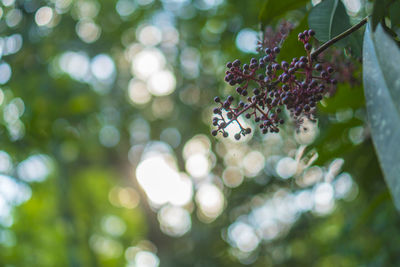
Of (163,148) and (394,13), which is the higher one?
(163,148)

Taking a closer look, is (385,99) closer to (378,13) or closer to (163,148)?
(378,13)

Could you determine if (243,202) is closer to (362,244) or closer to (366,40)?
(362,244)

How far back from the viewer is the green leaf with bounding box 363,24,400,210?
1.73 feet

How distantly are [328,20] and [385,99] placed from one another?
330mm

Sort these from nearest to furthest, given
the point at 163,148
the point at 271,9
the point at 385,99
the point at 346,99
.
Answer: the point at 385,99 < the point at 271,9 < the point at 346,99 < the point at 163,148

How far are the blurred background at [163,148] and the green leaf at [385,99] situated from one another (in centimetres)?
71

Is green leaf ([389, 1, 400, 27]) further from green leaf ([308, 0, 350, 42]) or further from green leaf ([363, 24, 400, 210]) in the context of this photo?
green leaf ([363, 24, 400, 210])

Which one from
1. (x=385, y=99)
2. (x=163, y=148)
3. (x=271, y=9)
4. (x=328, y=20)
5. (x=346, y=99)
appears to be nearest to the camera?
(x=385, y=99)

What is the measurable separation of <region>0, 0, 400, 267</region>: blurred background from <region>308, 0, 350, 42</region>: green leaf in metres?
0.54

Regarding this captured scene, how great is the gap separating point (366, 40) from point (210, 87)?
3.29m

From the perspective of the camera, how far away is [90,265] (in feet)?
14.3

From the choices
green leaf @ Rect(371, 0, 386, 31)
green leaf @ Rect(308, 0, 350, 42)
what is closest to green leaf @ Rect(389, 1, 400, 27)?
green leaf @ Rect(308, 0, 350, 42)

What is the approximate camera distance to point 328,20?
85 centimetres

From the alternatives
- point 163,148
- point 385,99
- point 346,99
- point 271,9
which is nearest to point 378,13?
point 385,99
